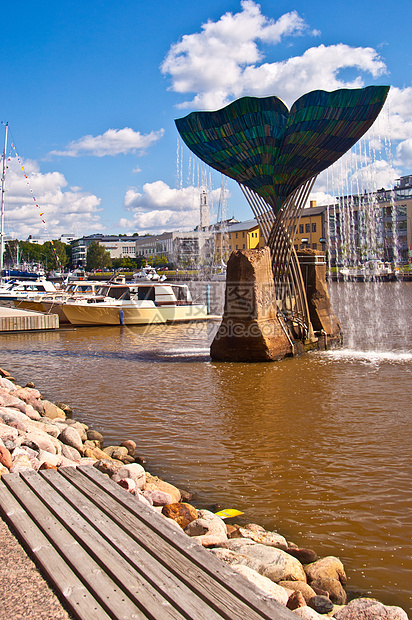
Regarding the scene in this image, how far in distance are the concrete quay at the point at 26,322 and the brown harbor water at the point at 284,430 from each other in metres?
6.43

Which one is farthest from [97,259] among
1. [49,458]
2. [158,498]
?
[158,498]

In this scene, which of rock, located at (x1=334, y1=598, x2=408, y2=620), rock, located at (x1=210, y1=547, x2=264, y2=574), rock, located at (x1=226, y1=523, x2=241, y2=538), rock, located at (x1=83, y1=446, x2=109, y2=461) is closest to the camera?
rock, located at (x1=334, y1=598, x2=408, y2=620)

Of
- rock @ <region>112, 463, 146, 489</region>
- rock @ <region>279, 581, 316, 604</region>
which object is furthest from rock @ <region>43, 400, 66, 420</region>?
rock @ <region>279, 581, 316, 604</region>

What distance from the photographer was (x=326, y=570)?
14.7 feet

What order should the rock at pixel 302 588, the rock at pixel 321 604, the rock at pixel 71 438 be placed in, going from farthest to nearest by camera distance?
the rock at pixel 71 438
the rock at pixel 302 588
the rock at pixel 321 604

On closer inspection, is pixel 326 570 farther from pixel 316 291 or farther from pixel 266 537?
pixel 316 291

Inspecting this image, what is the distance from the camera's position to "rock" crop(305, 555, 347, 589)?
444cm

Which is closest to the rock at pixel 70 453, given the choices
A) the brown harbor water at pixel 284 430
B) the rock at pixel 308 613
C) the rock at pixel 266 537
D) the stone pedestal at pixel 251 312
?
the brown harbor water at pixel 284 430

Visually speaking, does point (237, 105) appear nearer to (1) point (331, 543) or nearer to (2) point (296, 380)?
(2) point (296, 380)

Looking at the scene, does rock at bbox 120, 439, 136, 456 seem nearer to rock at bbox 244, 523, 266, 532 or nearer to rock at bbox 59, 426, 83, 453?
rock at bbox 59, 426, 83, 453

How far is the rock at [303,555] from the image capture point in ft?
15.7

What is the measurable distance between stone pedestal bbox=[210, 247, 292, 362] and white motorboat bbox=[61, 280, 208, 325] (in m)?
13.2

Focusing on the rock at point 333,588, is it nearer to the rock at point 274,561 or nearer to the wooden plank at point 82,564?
the rock at point 274,561

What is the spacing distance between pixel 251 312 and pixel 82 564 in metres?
11.4
